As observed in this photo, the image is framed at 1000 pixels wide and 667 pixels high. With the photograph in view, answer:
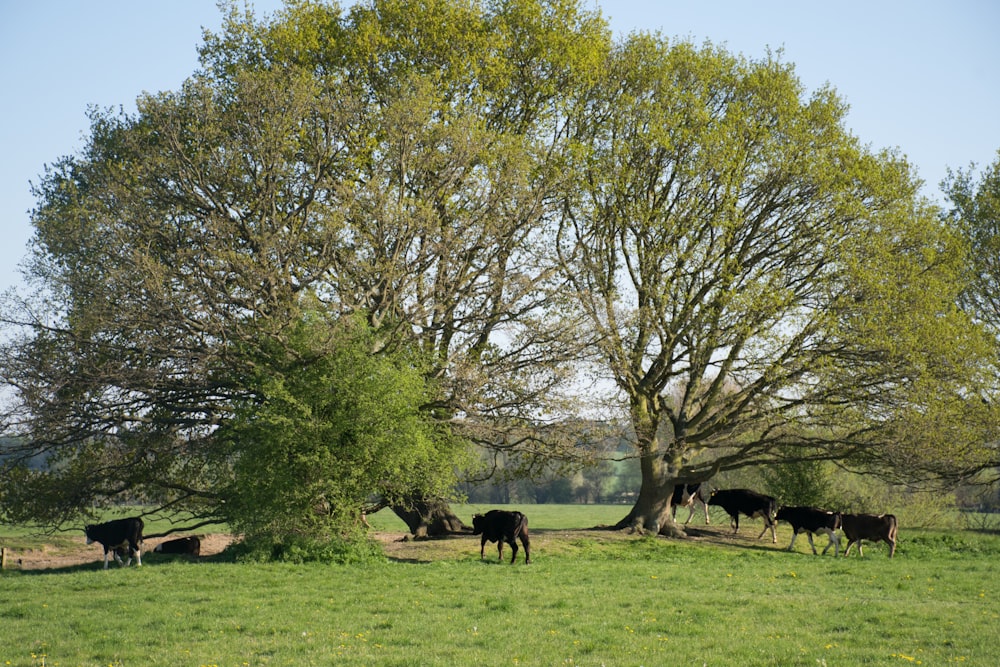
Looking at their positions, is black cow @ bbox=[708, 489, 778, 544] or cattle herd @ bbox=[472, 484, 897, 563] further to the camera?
black cow @ bbox=[708, 489, 778, 544]

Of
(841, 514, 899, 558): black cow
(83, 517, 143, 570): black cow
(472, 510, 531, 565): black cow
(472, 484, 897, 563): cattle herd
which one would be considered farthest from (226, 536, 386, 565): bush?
(841, 514, 899, 558): black cow

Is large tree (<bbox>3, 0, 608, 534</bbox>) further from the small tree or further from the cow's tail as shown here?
the cow's tail

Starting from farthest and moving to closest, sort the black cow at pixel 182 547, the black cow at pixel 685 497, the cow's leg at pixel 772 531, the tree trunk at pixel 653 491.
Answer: the black cow at pixel 685 497, the cow's leg at pixel 772 531, the tree trunk at pixel 653 491, the black cow at pixel 182 547

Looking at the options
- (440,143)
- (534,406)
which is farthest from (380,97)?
(534,406)

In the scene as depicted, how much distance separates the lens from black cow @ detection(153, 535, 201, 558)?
84.8 feet

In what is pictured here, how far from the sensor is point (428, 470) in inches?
906

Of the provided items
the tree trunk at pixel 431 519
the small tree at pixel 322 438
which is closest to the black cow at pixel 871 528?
the tree trunk at pixel 431 519

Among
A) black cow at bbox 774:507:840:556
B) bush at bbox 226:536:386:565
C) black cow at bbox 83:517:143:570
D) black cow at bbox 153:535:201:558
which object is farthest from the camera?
black cow at bbox 774:507:840:556

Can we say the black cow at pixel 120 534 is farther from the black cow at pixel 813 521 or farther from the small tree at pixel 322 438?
the black cow at pixel 813 521

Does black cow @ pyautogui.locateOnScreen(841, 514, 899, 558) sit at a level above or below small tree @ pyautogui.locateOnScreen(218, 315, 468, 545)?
below

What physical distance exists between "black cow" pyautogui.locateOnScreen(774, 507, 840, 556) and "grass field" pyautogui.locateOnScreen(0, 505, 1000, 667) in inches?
157

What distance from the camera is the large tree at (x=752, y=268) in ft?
89.8

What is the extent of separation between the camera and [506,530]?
23.0 meters

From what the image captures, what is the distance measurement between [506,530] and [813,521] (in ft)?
36.5
